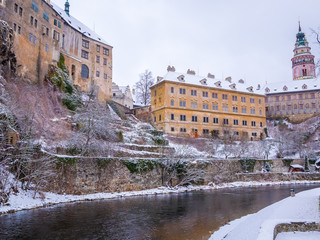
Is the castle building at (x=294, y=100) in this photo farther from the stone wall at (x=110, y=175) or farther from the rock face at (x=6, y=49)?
the rock face at (x=6, y=49)

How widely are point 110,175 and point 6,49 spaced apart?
16216 mm

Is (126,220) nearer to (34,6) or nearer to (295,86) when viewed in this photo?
(34,6)

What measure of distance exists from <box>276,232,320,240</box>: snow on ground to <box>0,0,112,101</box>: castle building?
99.6 feet

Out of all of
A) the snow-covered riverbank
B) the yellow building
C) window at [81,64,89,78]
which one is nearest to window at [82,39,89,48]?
window at [81,64,89,78]

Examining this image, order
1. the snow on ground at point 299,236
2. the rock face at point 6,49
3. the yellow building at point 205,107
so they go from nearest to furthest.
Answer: the snow on ground at point 299,236 → the rock face at point 6,49 → the yellow building at point 205,107

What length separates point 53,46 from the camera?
38.9m

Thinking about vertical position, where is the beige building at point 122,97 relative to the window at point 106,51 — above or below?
below

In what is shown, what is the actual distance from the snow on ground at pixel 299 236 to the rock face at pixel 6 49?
2775 centimetres

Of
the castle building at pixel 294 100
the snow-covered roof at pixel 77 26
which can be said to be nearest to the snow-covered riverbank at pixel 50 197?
the snow-covered roof at pixel 77 26

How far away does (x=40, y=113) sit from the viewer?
2789cm

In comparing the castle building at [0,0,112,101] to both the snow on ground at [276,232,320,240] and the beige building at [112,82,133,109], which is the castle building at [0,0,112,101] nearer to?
the beige building at [112,82,133,109]

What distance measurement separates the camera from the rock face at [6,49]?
2764cm

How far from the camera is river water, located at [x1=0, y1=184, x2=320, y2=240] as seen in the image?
13.3 meters

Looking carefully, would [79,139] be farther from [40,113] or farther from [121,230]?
[121,230]
